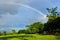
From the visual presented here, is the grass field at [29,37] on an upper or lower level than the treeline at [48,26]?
lower

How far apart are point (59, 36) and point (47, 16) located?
12.4 inches

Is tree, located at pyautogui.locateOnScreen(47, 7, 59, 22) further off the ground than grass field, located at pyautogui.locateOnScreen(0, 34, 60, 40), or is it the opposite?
tree, located at pyautogui.locateOnScreen(47, 7, 59, 22)

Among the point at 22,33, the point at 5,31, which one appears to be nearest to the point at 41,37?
the point at 22,33

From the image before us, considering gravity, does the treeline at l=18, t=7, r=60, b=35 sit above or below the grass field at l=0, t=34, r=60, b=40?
above

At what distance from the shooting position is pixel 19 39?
→ 241 centimetres

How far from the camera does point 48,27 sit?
8.42 feet

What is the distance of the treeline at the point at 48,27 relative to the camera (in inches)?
96.8

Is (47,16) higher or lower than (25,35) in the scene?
higher

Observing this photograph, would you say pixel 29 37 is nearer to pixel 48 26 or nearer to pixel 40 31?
pixel 40 31

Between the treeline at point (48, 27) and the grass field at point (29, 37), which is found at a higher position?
the treeline at point (48, 27)

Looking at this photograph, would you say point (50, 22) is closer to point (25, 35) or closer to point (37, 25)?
point (37, 25)

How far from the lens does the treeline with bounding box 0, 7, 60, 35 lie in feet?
8.07

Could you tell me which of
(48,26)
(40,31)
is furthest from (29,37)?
(48,26)

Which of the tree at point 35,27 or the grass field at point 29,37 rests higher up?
the tree at point 35,27
